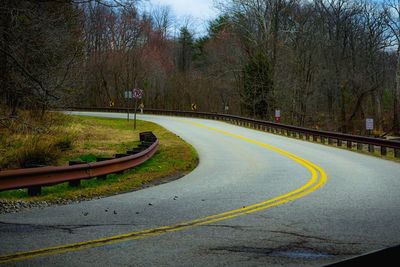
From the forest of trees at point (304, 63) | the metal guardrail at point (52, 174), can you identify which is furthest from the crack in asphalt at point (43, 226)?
the forest of trees at point (304, 63)

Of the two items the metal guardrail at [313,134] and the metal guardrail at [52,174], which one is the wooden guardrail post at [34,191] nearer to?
the metal guardrail at [52,174]

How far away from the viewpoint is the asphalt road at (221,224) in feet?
17.9

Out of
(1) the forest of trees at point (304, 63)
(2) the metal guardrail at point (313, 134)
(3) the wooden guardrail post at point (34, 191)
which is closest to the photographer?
(3) the wooden guardrail post at point (34, 191)

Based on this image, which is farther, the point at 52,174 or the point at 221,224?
the point at 52,174

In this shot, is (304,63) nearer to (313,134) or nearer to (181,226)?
(313,134)

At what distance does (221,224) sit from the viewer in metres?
7.15

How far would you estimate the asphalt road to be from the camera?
544cm

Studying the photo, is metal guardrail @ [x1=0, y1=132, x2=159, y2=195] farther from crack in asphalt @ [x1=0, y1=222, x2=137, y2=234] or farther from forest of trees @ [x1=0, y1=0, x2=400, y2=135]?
forest of trees @ [x1=0, y1=0, x2=400, y2=135]

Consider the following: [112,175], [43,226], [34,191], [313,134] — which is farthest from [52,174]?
[313,134]

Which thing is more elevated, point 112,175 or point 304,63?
point 304,63

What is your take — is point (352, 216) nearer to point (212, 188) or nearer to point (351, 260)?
point (212, 188)

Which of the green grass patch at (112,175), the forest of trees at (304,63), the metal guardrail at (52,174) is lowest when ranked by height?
the green grass patch at (112,175)

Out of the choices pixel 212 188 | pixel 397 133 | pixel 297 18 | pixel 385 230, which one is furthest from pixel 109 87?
pixel 385 230

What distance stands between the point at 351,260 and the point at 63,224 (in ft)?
15.9
